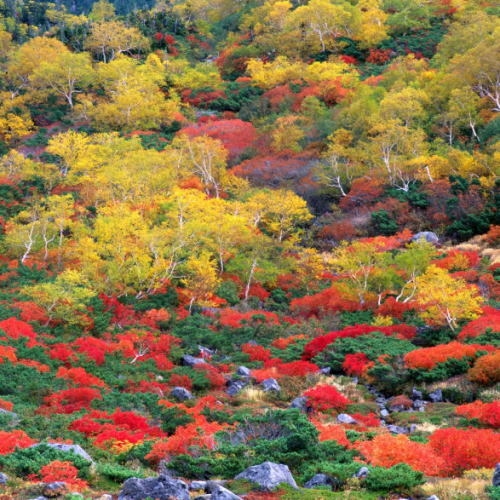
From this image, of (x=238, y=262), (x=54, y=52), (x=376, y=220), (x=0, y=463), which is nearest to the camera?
(x=0, y=463)

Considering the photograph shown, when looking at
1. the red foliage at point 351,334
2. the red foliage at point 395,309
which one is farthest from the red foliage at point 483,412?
the red foliage at point 395,309

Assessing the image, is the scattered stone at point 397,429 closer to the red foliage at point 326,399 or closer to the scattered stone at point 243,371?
the red foliage at point 326,399

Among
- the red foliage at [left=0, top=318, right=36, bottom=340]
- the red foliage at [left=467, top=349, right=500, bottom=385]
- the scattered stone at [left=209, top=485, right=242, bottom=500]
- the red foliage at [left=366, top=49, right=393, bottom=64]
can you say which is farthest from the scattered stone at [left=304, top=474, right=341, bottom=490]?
the red foliage at [left=366, top=49, right=393, bottom=64]

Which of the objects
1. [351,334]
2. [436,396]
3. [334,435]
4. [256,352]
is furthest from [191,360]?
[334,435]

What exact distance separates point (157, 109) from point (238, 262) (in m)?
36.5

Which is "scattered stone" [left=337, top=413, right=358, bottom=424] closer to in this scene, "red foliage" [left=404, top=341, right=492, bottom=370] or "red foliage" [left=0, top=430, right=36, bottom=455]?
"red foliage" [left=404, top=341, right=492, bottom=370]

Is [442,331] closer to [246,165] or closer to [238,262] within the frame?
[238,262]

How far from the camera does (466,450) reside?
17172mm

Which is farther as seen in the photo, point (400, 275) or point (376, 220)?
point (376, 220)

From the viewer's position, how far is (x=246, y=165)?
2501 inches

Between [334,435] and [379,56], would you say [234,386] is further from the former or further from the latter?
[379,56]

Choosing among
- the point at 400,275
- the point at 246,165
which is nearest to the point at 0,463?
the point at 400,275

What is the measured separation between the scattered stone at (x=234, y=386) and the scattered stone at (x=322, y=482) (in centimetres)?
1299

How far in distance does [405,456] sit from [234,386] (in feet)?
42.8
